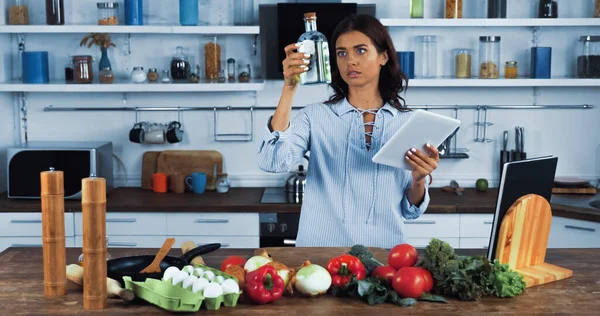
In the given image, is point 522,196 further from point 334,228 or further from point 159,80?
point 159,80

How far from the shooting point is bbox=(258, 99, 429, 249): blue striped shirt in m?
2.97

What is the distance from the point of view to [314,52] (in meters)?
2.60

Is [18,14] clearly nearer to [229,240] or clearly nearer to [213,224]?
[213,224]

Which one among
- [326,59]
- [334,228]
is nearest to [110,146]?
[334,228]

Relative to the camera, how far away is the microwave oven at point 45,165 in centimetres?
454

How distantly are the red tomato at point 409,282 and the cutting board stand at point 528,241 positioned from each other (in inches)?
13.2

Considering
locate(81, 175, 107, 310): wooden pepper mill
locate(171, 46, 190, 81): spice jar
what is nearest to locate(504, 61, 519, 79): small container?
locate(171, 46, 190, 81): spice jar

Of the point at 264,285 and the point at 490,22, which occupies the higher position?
the point at 490,22

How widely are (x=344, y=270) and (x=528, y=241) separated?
63 cm

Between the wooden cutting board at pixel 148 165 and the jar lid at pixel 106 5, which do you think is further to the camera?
the wooden cutting board at pixel 148 165

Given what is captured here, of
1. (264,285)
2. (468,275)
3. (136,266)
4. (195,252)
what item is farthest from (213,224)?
(468,275)

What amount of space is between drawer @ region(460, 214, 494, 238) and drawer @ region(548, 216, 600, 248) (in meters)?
0.34

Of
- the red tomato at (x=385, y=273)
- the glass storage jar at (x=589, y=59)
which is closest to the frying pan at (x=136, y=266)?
the red tomato at (x=385, y=273)

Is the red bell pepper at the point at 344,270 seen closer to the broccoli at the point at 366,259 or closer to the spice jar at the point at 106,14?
the broccoli at the point at 366,259
